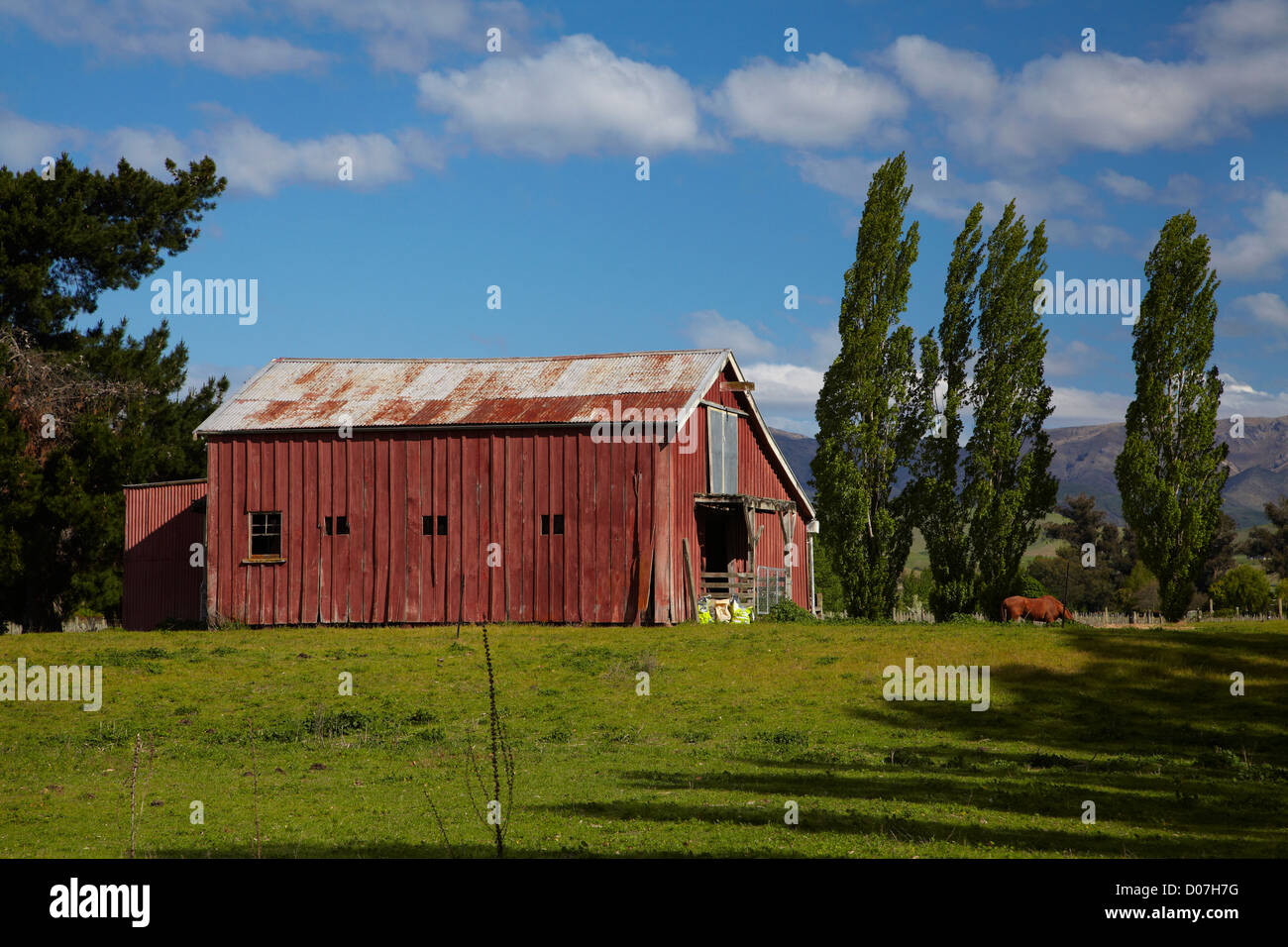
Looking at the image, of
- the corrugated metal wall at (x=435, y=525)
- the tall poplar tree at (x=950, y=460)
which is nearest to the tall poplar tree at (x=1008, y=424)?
the tall poplar tree at (x=950, y=460)

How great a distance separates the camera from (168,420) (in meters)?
50.3

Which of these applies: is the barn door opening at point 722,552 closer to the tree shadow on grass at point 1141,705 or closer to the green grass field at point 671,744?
the green grass field at point 671,744

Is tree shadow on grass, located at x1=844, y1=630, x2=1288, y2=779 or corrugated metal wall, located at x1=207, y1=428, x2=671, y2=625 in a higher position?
corrugated metal wall, located at x1=207, y1=428, x2=671, y2=625

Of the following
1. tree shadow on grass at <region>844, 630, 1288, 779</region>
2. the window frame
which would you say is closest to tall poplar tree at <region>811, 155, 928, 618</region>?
tree shadow on grass at <region>844, 630, 1288, 779</region>

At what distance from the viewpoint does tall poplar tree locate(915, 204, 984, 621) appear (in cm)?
3772

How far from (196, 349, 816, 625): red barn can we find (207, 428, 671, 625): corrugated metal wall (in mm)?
41

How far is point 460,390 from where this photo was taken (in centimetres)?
3528

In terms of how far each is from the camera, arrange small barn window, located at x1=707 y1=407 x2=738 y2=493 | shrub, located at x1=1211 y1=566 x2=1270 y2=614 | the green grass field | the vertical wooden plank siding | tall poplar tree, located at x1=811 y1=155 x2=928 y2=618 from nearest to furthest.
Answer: the green grass field < the vertical wooden plank siding < small barn window, located at x1=707 y1=407 x2=738 y2=493 < tall poplar tree, located at x1=811 y1=155 x2=928 y2=618 < shrub, located at x1=1211 y1=566 x2=1270 y2=614

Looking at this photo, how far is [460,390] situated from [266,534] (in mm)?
6999

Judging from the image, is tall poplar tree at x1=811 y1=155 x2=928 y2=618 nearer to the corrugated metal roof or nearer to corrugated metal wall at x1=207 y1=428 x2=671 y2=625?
the corrugated metal roof

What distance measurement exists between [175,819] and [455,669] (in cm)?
1146

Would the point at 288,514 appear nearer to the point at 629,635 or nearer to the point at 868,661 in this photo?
the point at 629,635
